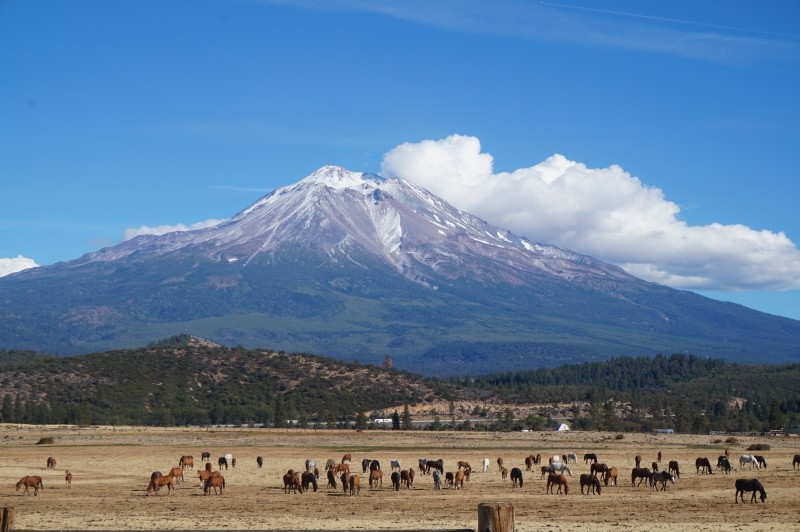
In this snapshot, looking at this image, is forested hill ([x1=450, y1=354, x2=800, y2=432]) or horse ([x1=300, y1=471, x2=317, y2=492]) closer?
horse ([x1=300, y1=471, x2=317, y2=492])

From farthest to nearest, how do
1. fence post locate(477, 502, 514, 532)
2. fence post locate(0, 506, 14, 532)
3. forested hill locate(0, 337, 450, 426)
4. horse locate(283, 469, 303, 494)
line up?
forested hill locate(0, 337, 450, 426) → horse locate(283, 469, 303, 494) → fence post locate(0, 506, 14, 532) → fence post locate(477, 502, 514, 532)

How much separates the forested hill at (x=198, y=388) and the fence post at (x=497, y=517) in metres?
111

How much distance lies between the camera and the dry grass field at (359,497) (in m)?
32.4

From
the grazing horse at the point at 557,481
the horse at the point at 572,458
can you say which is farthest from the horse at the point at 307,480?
the horse at the point at 572,458

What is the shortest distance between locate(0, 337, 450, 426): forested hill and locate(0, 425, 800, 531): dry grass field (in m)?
49.0

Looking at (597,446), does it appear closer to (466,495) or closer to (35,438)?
(466,495)

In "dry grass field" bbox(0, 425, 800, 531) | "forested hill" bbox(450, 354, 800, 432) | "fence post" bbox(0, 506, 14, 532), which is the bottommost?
"dry grass field" bbox(0, 425, 800, 531)

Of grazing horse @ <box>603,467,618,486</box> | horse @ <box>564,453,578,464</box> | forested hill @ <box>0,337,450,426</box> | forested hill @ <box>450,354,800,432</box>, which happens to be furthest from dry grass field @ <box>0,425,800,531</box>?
forested hill @ <box>0,337,450,426</box>

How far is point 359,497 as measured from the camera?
42.1m

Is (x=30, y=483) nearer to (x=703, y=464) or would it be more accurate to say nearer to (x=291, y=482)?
(x=291, y=482)

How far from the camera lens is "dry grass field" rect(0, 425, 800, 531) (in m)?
32.4

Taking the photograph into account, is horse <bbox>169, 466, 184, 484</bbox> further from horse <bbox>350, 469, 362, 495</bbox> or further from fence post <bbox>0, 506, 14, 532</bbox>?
fence post <bbox>0, 506, 14, 532</bbox>

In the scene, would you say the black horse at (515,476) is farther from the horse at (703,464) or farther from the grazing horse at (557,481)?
the horse at (703,464)

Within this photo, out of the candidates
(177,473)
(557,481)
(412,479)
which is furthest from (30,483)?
(557,481)
